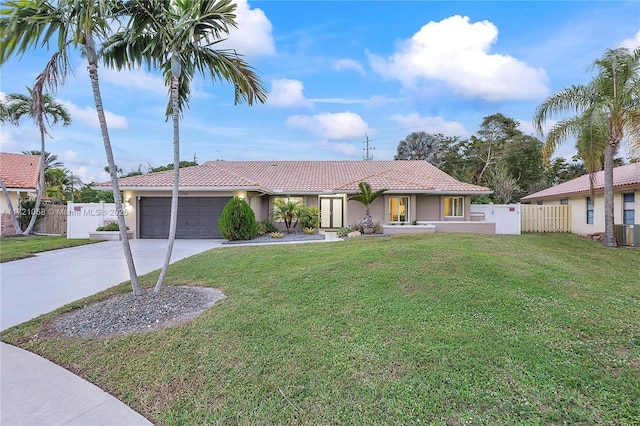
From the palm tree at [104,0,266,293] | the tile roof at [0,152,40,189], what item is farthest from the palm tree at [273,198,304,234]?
the tile roof at [0,152,40,189]

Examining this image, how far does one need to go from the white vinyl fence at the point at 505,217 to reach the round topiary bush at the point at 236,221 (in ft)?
45.3

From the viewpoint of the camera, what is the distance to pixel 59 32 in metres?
5.45

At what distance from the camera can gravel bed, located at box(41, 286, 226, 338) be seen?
4887 mm

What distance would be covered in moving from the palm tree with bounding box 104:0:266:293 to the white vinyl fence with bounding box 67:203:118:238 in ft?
45.8

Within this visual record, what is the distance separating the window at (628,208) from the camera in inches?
618

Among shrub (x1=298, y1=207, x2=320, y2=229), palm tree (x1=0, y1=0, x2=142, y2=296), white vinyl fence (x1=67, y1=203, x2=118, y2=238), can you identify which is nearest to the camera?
palm tree (x1=0, y1=0, x2=142, y2=296)

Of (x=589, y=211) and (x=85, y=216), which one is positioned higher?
(x=589, y=211)

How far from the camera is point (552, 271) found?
738cm

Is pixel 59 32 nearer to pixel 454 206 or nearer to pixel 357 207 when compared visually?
pixel 357 207

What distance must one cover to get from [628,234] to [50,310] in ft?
69.0

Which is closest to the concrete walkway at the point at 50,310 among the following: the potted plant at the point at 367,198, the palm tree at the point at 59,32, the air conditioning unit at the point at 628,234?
the palm tree at the point at 59,32

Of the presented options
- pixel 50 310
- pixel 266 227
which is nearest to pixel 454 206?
pixel 266 227

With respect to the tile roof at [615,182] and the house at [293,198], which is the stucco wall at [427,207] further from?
the tile roof at [615,182]

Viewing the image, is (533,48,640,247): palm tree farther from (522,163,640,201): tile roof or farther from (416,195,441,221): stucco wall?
(416,195,441,221): stucco wall
